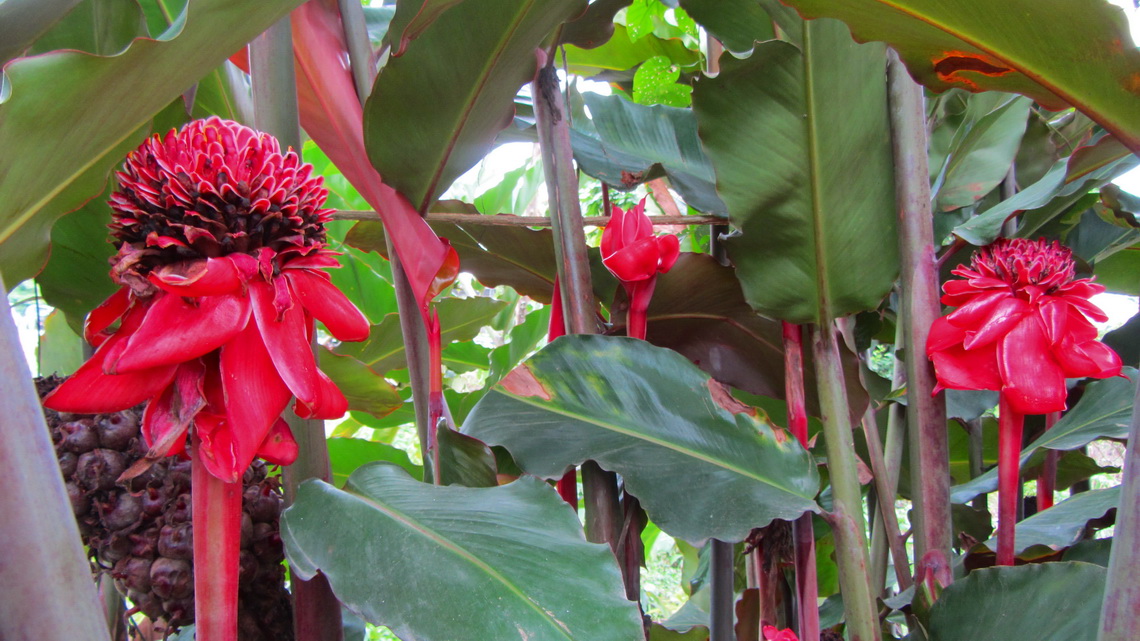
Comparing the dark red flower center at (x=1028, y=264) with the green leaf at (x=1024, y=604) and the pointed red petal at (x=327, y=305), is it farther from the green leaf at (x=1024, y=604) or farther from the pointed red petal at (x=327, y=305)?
the pointed red petal at (x=327, y=305)

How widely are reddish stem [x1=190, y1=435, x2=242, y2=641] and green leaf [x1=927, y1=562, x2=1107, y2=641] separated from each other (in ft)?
1.48

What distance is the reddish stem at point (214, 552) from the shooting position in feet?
1.03

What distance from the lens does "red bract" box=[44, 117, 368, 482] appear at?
1.03ft

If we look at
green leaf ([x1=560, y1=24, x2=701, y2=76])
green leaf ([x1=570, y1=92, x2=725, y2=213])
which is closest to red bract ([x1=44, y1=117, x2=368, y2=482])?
green leaf ([x1=570, y1=92, x2=725, y2=213])

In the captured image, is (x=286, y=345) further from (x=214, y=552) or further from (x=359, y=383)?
(x=359, y=383)

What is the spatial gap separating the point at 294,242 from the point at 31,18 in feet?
0.50

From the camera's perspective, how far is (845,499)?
0.55m

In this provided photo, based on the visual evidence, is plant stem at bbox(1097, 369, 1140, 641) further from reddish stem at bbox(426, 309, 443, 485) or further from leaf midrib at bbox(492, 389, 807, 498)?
reddish stem at bbox(426, 309, 443, 485)

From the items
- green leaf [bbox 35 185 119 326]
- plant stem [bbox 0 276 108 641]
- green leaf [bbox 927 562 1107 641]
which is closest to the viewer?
plant stem [bbox 0 276 108 641]

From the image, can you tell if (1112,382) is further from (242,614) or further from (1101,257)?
(242,614)

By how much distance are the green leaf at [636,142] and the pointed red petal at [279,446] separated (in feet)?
1.58

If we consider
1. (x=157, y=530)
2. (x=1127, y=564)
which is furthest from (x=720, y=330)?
(x=157, y=530)

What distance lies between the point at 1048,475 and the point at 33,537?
955mm

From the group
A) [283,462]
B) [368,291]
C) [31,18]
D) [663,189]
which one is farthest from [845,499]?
[368,291]
